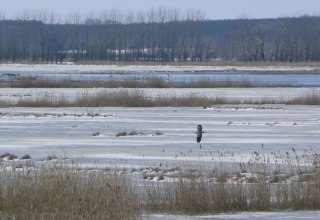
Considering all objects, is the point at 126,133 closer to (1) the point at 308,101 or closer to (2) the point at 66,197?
(2) the point at 66,197

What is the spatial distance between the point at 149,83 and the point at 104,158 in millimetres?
34242

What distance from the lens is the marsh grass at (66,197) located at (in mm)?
10836

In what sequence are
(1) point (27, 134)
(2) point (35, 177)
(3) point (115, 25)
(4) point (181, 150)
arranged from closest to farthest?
1. (2) point (35, 177)
2. (4) point (181, 150)
3. (1) point (27, 134)
4. (3) point (115, 25)

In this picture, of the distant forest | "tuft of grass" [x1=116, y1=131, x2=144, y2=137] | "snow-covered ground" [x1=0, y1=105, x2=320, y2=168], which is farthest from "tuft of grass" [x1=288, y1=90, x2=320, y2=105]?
the distant forest

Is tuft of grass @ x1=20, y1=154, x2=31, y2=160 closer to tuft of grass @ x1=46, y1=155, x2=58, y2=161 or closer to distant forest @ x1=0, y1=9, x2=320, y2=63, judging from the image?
tuft of grass @ x1=46, y1=155, x2=58, y2=161

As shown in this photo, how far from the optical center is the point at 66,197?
448 inches

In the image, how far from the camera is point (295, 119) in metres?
28.8

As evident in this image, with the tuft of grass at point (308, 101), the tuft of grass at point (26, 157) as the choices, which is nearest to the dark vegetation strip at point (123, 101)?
the tuft of grass at point (308, 101)

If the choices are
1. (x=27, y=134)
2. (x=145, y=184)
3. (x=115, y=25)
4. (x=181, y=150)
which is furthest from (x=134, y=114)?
(x=115, y=25)

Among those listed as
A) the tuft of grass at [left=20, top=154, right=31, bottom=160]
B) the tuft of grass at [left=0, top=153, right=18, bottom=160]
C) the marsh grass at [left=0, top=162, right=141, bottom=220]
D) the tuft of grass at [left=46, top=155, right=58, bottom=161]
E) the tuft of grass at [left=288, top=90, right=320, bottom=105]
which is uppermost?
the marsh grass at [left=0, top=162, right=141, bottom=220]

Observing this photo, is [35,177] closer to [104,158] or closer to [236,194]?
[236,194]

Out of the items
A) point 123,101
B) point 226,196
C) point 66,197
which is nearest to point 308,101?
point 123,101

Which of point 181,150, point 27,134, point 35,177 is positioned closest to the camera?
point 35,177

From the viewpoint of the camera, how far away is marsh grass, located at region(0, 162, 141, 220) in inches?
427
